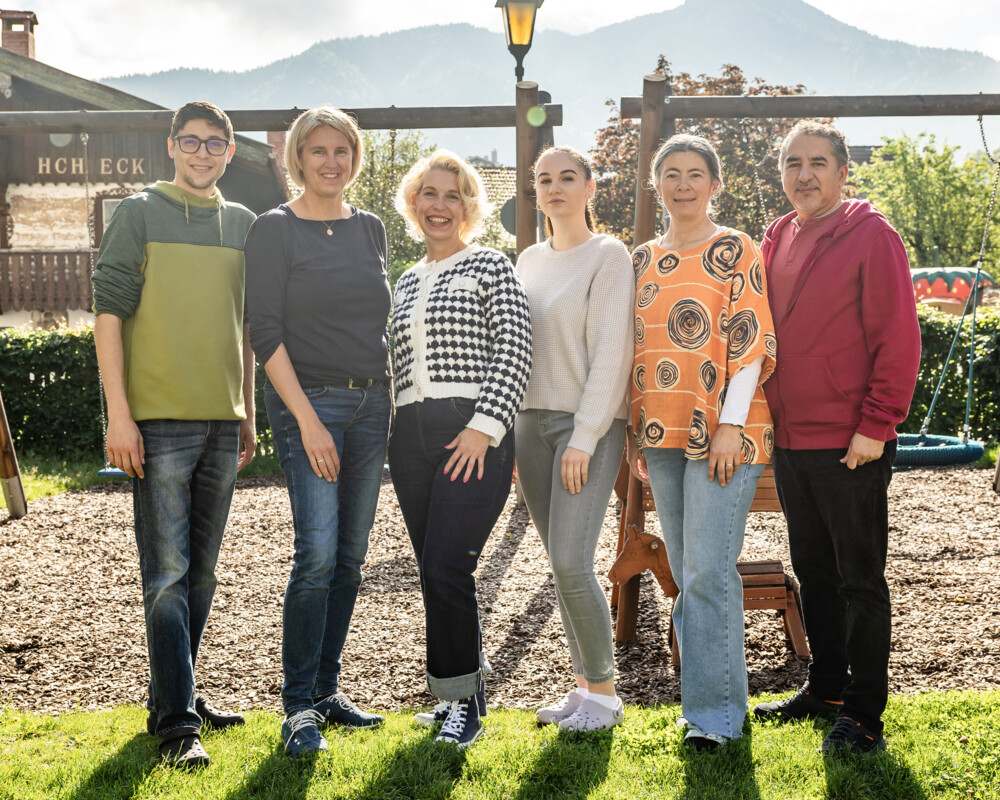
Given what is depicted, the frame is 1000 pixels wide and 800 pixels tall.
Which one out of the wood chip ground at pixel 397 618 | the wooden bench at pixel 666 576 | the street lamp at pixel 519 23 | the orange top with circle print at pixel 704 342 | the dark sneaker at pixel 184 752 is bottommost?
the wood chip ground at pixel 397 618

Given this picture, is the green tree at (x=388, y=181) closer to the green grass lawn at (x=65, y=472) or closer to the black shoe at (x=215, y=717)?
the green grass lawn at (x=65, y=472)

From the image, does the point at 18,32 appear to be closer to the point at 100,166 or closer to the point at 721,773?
the point at 100,166

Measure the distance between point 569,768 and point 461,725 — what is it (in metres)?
0.42

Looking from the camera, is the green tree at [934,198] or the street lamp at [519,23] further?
the green tree at [934,198]

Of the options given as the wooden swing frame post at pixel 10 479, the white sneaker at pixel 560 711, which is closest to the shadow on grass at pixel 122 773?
the white sneaker at pixel 560 711

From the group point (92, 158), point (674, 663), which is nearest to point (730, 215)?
point (92, 158)

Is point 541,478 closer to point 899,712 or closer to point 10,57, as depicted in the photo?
point 899,712

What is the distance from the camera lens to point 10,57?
1644 cm

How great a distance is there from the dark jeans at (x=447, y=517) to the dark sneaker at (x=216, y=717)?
2.95 ft

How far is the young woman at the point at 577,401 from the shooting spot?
3.20m

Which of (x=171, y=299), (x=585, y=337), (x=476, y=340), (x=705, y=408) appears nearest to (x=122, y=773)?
(x=171, y=299)

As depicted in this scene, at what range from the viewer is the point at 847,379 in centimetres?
317

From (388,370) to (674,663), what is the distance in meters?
2.08

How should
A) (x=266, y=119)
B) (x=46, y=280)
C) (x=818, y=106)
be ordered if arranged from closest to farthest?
(x=818, y=106), (x=266, y=119), (x=46, y=280)
